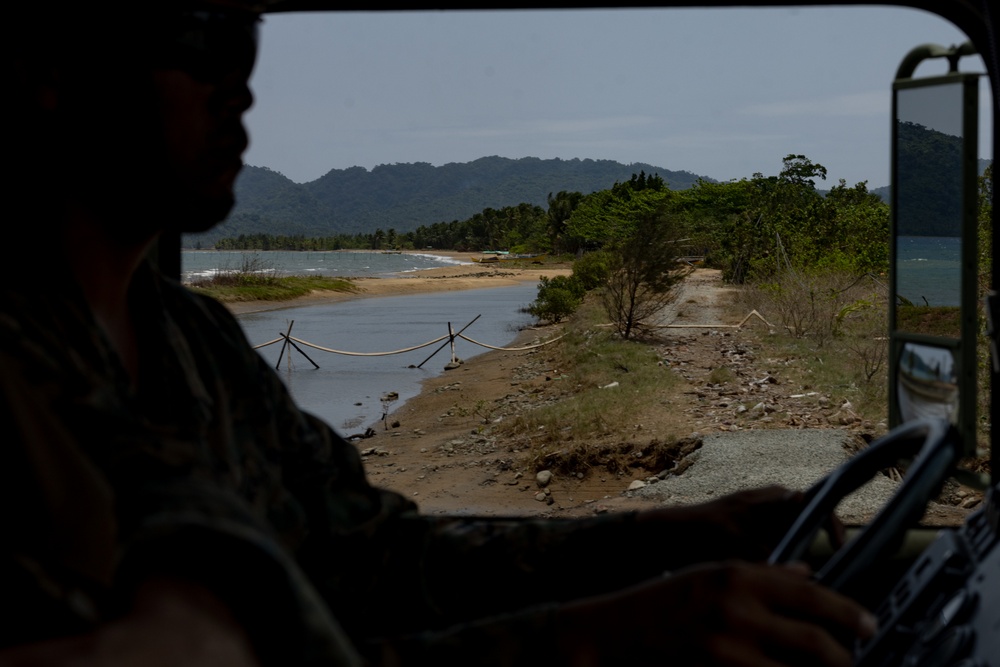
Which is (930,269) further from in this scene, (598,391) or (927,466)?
(598,391)

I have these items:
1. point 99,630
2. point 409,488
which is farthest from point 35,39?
point 409,488

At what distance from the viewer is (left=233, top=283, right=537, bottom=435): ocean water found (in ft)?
45.2

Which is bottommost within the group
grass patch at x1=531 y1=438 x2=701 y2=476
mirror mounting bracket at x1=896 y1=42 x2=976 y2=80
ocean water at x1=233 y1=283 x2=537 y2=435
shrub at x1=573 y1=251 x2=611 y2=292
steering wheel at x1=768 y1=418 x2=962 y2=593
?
ocean water at x1=233 y1=283 x2=537 y2=435

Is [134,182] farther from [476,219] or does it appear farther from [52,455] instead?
[476,219]

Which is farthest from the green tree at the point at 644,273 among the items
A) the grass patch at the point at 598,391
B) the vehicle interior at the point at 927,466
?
the vehicle interior at the point at 927,466

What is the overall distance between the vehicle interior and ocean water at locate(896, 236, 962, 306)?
1 cm

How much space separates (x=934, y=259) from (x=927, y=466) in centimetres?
89

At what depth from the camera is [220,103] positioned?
1.04m

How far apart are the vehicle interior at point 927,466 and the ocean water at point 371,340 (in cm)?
463

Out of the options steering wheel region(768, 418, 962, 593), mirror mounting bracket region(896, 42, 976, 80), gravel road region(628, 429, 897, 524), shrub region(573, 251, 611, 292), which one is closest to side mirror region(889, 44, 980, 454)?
mirror mounting bracket region(896, 42, 976, 80)

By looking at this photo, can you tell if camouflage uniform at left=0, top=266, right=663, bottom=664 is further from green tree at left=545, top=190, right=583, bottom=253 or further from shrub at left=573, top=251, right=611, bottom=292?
green tree at left=545, top=190, right=583, bottom=253

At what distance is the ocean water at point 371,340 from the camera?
45.2ft

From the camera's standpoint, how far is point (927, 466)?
1.03 meters

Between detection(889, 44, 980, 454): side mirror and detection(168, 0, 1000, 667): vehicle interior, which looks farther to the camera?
detection(889, 44, 980, 454): side mirror
